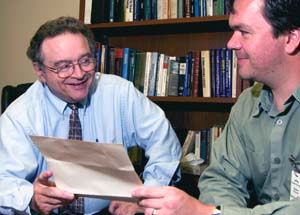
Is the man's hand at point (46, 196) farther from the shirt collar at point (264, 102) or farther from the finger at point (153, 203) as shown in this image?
the shirt collar at point (264, 102)

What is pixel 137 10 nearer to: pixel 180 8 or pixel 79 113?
pixel 180 8

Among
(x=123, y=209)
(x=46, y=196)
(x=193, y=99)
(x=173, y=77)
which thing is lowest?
(x=123, y=209)

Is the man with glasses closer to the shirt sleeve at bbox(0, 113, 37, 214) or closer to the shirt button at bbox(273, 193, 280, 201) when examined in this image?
the shirt sleeve at bbox(0, 113, 37, 214)

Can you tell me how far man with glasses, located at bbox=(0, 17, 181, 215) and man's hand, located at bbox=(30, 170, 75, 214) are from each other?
0.12 meters

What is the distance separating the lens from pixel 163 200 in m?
0.90

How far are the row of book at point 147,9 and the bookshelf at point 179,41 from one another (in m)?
0.04

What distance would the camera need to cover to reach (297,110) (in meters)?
1.14

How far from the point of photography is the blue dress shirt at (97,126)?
54.9 inches

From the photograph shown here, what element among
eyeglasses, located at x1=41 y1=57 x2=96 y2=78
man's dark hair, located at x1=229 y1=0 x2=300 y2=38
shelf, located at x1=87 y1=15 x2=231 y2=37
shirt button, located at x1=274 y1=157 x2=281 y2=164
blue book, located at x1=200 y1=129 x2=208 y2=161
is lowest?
blue book, located at x1=200 y1=129 x2=208 y2=161

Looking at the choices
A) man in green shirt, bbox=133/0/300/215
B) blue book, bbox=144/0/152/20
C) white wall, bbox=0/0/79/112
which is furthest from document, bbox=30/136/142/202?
white wall, bbox=0/0/79/112

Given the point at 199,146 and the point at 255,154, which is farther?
the point at 199,146

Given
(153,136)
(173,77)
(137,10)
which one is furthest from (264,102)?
(137,10)

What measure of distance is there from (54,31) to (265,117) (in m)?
0.81

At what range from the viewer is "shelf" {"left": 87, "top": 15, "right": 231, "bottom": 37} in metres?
1.99
